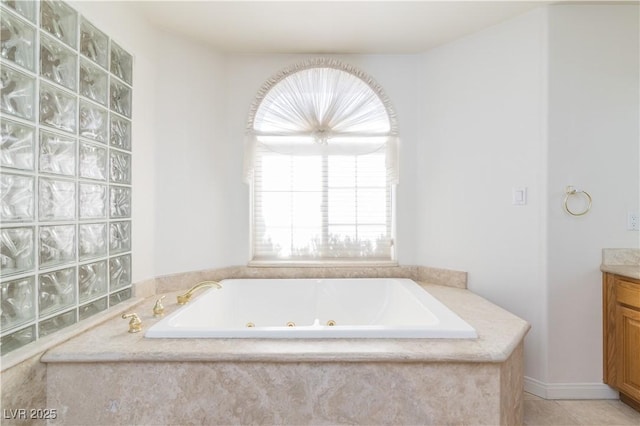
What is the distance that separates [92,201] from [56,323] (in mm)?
558

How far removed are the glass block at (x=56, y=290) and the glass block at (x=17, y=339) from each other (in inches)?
2.7

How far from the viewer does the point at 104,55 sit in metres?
1.46

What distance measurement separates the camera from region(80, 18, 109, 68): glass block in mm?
1340

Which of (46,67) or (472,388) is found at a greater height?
(46,67)

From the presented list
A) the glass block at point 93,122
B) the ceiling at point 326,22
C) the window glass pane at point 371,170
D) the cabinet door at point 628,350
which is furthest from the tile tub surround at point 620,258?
the glass block at point 93,122

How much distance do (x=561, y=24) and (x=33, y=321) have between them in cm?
303

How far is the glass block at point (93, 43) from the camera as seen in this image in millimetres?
1340

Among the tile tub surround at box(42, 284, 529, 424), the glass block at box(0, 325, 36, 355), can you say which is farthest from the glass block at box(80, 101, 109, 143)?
the tile tub surround at box(42, 284, 529, 424)

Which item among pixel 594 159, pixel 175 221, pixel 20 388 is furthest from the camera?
pixel 175 221

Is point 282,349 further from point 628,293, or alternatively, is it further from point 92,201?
point 628,293

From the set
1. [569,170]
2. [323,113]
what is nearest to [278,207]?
[323,113]

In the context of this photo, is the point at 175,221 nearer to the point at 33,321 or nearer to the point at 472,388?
the point at 33,321

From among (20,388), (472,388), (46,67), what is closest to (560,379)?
(472,388)

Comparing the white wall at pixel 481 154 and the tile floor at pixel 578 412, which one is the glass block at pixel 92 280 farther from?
the tile floor at pixel 578 412
